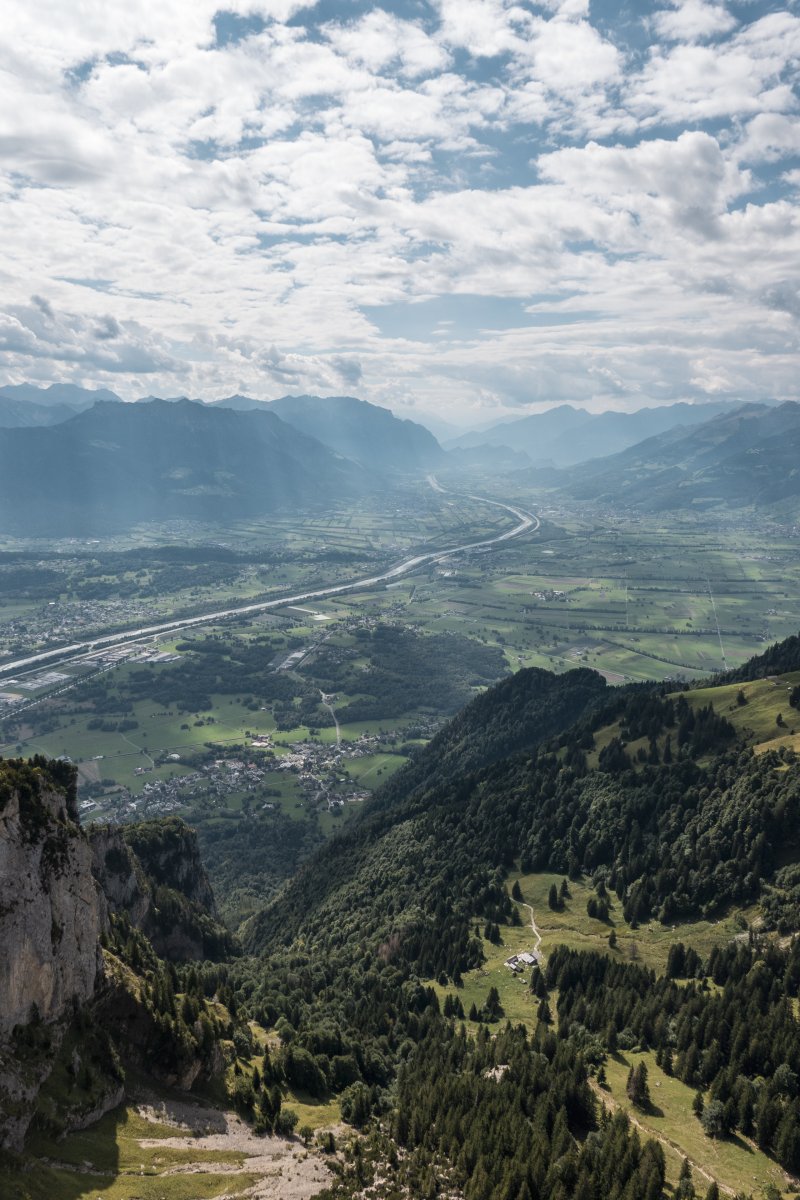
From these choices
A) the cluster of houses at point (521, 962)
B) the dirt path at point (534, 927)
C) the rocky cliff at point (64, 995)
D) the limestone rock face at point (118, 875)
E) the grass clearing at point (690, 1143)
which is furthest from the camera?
the dirt path at point (534, 927)

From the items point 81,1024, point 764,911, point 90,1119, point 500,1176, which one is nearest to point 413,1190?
point 500,1176

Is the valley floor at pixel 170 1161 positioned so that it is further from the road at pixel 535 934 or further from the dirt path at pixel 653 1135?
the road at pixel 535 934

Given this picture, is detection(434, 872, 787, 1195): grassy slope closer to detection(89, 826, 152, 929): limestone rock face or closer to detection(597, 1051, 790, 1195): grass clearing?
detection(597, 1051, 790, 1195): grass clearing

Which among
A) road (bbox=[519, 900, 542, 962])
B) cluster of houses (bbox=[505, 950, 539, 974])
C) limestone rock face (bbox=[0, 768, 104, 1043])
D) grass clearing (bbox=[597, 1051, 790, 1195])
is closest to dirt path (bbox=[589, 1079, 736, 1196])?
grass clearing (bbox=[597, 1051, 790, 1195])

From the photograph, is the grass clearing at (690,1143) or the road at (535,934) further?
the road at (535,934)

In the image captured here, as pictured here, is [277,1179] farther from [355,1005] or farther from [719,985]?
[719,985]

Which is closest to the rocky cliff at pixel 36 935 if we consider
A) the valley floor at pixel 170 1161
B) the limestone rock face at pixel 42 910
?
the limestone rock face at pixel 42 910

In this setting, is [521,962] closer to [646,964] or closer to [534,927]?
[534,927]

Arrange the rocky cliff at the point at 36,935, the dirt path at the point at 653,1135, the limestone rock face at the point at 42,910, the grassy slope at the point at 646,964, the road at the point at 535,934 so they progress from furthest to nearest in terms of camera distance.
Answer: the road at the point at 535,934 < the grassy slope at the point at 646,964 < the dirt path at the point at 653,1135 < the limestone rock face at the point at 42,910 < the rocky cliff at the point at 36,935

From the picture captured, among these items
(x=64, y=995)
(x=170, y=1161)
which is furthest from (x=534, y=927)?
(x=64, y=995)
